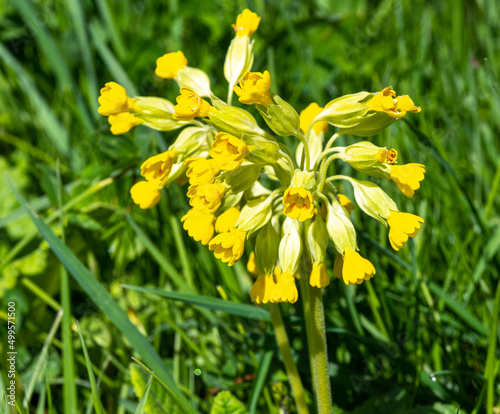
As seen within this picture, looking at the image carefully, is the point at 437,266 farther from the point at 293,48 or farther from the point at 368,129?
the point at 293,48

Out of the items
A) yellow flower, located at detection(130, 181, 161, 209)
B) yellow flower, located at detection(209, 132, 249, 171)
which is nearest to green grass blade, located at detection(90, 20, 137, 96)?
yellow flower, located at detection(130, 181, 161, 209)

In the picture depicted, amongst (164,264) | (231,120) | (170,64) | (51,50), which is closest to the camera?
(231,120)

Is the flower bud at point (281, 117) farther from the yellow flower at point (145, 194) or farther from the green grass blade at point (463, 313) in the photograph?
the green grass blade at point (463, 313)

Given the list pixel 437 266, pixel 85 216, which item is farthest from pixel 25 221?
pixel 437 266

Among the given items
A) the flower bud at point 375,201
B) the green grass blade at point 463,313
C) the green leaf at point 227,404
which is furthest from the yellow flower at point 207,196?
the green grass blade at point 463,313

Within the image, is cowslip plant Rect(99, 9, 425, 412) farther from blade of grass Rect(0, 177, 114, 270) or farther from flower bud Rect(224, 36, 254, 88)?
blade of grass Rect(0, 177, 114, 270)

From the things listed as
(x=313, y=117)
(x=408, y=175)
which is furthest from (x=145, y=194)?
(x=408, y=175)

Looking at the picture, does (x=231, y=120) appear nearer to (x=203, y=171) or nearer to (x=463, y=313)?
(x=203, y=171)
